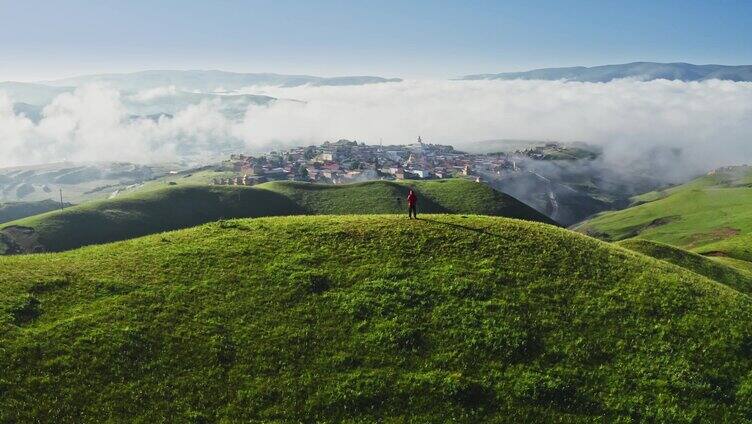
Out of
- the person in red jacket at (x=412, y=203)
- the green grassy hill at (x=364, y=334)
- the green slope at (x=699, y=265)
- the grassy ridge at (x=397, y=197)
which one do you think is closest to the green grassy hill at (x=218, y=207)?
the grassy ridge at (x=397, y=197)

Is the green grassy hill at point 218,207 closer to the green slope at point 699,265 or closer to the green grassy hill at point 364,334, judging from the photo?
the green slope at point 699,265

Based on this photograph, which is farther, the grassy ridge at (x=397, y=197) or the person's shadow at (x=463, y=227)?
the grassy ridge at (x=397, y=197)

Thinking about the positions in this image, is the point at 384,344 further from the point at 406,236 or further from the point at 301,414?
the point at 406,236

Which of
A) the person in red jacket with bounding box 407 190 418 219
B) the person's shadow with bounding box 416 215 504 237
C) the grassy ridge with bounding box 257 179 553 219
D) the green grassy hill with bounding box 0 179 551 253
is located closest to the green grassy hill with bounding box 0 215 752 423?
the person's shadow with bounding box 416 215 504 237

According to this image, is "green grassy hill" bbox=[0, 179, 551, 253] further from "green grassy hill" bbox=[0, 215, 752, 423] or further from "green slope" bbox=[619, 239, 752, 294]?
"green grassy hill" bbox=[0, 215, 752, 423]

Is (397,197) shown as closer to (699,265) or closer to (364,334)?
(699,265)

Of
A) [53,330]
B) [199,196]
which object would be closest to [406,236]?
[53,330]

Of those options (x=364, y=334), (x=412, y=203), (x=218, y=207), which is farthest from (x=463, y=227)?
(x=218, y=207)
